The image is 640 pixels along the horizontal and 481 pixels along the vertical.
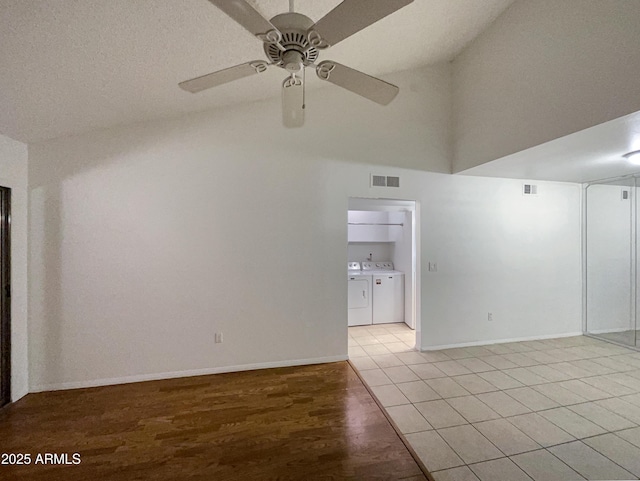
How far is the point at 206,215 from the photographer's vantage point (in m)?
2.99

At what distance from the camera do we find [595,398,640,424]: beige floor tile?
2.26 m

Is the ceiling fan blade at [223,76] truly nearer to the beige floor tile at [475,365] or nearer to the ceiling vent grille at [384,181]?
the ceiling vent grille at [384,181]

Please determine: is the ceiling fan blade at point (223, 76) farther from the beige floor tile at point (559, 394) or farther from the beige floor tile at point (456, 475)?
the beige floor tile at point (559, 394)

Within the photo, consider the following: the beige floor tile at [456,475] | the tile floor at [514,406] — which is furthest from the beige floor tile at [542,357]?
the beige floor tile at [456,475]


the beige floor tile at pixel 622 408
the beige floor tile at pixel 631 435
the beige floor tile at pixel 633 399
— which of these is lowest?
the beige floor tile at pixel 633 399

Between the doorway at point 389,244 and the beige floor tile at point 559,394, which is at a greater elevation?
the doorway at point 389,244

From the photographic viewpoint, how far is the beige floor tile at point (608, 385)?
2631 mm

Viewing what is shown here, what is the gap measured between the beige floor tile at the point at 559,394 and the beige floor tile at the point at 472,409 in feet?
2.36

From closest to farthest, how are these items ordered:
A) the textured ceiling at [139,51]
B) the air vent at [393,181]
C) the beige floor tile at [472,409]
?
1. the textured ceiling at [139,51]
2. the beige floor tile at [472,409]
3. the air vent at [393,181]

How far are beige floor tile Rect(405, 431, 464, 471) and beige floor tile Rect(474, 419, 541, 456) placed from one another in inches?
14.7

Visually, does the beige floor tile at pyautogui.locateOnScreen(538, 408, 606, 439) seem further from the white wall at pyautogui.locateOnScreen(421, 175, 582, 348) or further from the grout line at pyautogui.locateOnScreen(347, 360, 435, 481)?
the white wall at pyautogui.locateOnScreen(421, 175, 582, 348)

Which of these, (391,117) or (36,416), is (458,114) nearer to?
(391,117)

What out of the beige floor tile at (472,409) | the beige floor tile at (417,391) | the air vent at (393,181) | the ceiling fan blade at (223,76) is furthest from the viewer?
the air vent at (393,181)

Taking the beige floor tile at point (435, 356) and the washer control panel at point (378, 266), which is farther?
the washer control panel at point (378, 266)
